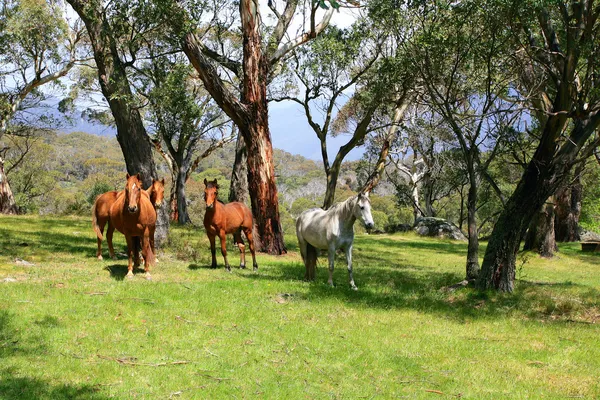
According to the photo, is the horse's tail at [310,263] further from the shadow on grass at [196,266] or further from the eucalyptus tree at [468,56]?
the eucalyptus tree at [468,56]

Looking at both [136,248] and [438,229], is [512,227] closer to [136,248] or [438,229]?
[136,248]

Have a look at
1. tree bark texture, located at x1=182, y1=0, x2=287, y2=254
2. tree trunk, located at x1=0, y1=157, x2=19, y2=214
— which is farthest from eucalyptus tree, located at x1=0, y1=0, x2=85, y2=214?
tree bark texture, located at x1=182, y1=0, x2=287, y2=254

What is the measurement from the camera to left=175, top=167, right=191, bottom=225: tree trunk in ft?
119

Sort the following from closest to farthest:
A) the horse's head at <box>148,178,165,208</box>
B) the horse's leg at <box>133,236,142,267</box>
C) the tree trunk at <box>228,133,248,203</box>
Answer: the horse's leg at <box>133,236,142,267</box> < the horse's head at <box>148,178,165,208</box> < the tree trunk at <box>228,133,248,203</box>

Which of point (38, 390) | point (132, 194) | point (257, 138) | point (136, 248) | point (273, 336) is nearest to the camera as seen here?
point (38, 390)

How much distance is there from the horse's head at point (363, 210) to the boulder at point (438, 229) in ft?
88.6

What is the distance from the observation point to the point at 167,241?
682 inches

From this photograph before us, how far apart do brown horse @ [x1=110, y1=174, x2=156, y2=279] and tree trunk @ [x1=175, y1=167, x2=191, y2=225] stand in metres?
23.9

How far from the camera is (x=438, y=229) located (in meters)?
38.1

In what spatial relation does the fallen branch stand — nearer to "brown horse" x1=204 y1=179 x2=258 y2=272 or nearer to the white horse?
the white horse

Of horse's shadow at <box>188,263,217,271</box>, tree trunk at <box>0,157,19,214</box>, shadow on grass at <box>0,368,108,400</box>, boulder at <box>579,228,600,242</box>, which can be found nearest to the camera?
shadow on grass at <box>0,368,108,400</box>

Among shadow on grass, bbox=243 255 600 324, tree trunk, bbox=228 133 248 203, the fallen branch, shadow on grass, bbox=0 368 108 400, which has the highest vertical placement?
tree trunk, bbox=228 133 248 203

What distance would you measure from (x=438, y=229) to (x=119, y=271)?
29671 millimetres

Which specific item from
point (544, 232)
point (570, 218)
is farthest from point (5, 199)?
point (570, 218)
